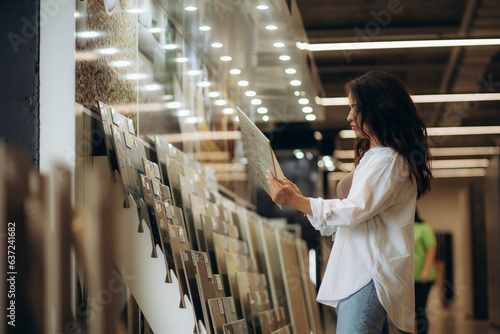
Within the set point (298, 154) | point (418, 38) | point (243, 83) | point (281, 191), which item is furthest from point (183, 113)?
point (298, 154)

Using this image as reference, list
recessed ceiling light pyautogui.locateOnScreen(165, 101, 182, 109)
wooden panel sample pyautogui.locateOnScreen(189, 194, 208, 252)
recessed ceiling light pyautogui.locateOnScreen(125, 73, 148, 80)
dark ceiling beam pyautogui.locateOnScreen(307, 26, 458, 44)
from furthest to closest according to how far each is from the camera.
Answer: dark ceiling beam pyautogui.locateOnScreen(307, 26, 458, 44)
recessed ceiling light pyautogui.locateOnScreen(165, 101, 182, 109)
wooden panel sample pyautogui.locateOnScreen(189, 194, 208, 252)
recessed ceiling light pyautogui.locateOnScreen(125, 73, 148, 80)

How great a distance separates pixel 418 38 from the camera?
22.5 feet

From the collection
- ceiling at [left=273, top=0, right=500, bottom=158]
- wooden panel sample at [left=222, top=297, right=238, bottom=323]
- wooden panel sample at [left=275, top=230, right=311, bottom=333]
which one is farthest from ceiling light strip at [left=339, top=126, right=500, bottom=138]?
wooden panel sample at [left=222, top=297, right=238, bottom=323]

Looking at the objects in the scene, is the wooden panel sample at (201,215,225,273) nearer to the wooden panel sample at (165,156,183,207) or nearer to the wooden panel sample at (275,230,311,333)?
the wooden panel sample at (165,156,183,207)

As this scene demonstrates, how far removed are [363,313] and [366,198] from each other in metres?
0.36

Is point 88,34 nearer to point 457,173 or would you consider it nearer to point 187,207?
point 187,207

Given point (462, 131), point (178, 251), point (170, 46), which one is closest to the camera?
point (178, 251)

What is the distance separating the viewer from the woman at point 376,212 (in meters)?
2.27

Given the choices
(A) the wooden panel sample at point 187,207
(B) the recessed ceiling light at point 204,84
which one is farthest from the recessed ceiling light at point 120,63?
(B) the recessed ceiling light at point 204,84

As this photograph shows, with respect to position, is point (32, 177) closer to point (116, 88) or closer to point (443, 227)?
point (116, 88)

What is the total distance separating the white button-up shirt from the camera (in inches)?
89.6

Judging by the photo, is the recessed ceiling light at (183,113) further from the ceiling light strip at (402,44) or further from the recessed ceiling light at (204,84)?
the ceiling light strip at (402,44)

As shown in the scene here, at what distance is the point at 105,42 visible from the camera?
3098mm

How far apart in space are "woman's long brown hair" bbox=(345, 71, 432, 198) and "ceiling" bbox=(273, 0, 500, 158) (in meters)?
2.85
